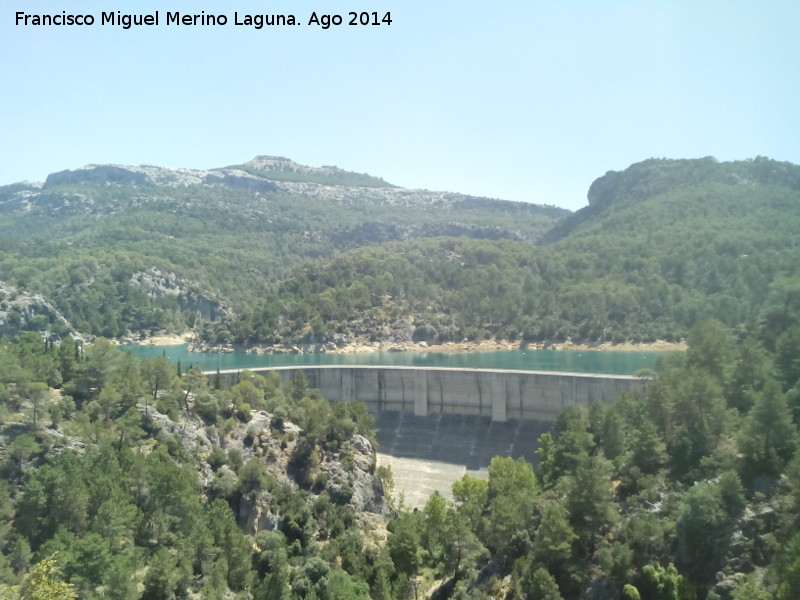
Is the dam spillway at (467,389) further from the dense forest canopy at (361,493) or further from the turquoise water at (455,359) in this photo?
the turquoise water at (455,359)

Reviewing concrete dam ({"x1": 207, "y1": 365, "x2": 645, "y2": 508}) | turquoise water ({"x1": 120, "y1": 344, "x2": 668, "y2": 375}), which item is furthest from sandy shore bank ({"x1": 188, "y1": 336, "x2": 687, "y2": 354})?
concrete dam ({"x1": 207, "y1": 365, "x2": 645, "y2": 508})

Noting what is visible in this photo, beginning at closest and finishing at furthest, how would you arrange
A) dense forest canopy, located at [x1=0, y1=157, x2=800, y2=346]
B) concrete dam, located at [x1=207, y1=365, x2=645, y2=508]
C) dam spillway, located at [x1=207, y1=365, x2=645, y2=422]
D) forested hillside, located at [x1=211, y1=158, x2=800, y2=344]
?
concrete dam, located at [x1=207, y1=365, x2=645, y2=508], dam spillway, located at [x1=207, y1=365, x2=645, y2=422], forested hillside, located at [x1=211, y1=158, x2=800, y2=344], dense forest canopy, located at [x1=0, y1=157, x2=800, y2=346]

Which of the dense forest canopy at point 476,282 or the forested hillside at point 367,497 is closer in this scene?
the forested hillside at point 367,497

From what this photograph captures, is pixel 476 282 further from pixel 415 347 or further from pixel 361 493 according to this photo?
pixel 361 493

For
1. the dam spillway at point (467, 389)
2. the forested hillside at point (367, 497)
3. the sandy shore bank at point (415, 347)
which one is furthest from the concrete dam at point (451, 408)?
the sandy shore bank at point (415, 347)

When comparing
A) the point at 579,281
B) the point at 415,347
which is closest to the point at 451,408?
the point at 415,347

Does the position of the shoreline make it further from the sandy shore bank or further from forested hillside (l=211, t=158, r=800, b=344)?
forested hillside (l=211, t=158, r=800, b=344)
